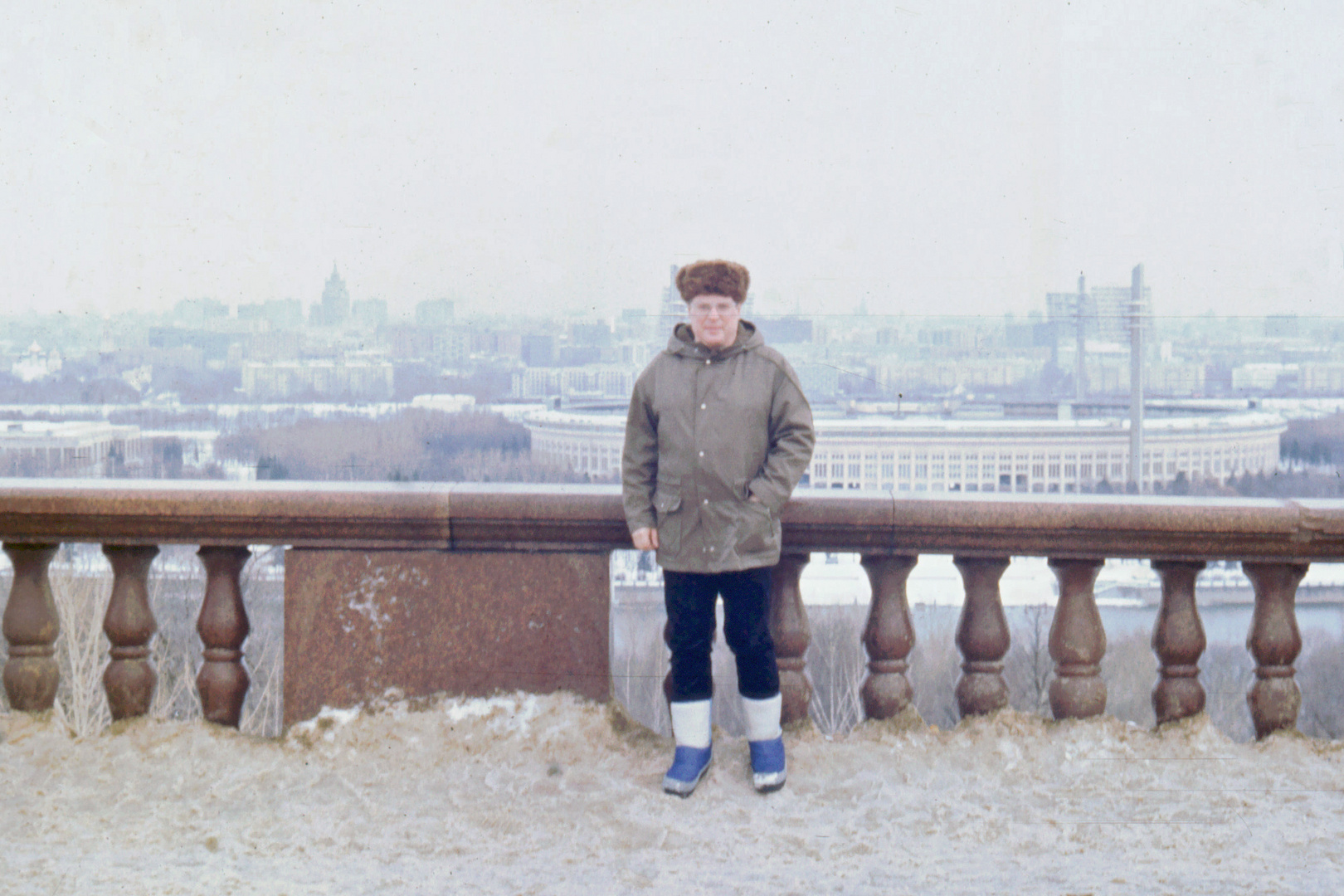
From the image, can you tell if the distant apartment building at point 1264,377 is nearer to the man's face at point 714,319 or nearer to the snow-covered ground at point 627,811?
the snow-covered ground at point 627,811

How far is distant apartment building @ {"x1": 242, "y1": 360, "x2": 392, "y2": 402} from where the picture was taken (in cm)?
811

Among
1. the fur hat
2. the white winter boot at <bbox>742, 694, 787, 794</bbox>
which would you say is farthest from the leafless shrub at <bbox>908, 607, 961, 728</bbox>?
the fur hat

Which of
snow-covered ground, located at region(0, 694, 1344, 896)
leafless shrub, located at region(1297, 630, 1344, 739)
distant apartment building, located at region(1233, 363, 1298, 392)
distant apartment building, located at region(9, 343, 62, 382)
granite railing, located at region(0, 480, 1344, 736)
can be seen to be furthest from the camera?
leafless shrub, located at region(1297, 630, 1344, 739)

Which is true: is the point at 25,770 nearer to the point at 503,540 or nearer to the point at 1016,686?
the point at 503,540

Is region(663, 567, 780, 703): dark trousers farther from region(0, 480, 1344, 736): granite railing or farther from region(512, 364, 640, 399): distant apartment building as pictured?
region(512, 364, 640, 399): distant apartment building

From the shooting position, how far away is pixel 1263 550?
2.99 meters

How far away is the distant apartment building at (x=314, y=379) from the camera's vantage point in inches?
319

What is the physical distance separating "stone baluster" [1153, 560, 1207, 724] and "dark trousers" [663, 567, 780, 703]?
109 centimetres

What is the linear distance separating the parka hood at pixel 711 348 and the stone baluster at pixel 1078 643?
106cm

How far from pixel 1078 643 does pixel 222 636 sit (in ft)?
8.03

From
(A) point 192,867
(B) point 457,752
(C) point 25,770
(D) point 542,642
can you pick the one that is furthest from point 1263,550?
(C) point 25,770

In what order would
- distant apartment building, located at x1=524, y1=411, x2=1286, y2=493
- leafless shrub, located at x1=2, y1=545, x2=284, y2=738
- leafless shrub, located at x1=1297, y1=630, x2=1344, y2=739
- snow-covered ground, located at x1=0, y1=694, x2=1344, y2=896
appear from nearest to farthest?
1. snow-covered ground, located at x1=0, y1=694, x2=1344, y2=896
2. leafless shrub, located at x1=2, y1=545, x2=284, y2=738
3. distant apartment building, located at x1=524, y1=411, x2=1286, y2=493
4. leafless shrub, located at x1=1297, y1=630, x2=1344, y2=739

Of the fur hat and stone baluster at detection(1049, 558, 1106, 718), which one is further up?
the fur hat

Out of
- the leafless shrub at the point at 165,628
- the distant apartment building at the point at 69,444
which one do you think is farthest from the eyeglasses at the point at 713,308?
the leafless shrub at the point at 165,628
